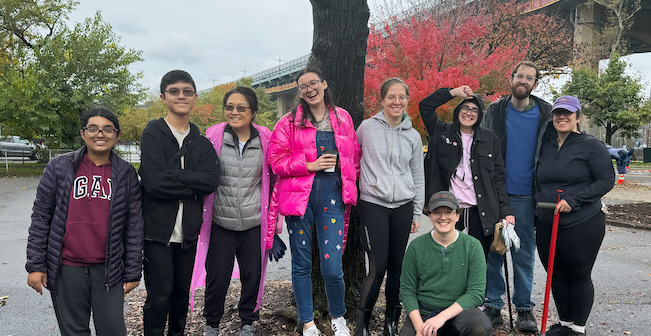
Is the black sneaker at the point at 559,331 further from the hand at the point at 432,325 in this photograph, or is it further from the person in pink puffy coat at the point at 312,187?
the person in pink puffy coat at the point at 312,187

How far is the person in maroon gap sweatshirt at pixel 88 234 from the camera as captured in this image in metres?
2.50

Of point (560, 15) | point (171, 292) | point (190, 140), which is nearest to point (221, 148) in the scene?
point (190, 140)

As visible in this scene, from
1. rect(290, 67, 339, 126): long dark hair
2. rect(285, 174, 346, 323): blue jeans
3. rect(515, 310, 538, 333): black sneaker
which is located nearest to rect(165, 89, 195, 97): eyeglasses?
rect(290, 67, 339, 126): long dark hair

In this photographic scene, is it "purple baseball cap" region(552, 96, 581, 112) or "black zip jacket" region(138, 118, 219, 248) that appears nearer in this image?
"black zip jacket" region(138, 118, 219, 248)

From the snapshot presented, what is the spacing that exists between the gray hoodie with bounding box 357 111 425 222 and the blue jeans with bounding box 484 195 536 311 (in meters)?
1.03

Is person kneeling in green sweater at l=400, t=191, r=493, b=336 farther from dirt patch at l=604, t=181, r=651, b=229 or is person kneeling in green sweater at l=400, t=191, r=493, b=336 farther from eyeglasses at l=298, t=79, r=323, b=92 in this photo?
dirt patch at l=604, t=181, r=651, b=229

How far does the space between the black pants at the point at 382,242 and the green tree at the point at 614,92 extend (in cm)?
2557

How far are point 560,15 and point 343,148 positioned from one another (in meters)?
31.6

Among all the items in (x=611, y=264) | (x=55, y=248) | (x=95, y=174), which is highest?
(x=95, y=174)

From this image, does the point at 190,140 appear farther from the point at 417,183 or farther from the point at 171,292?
the point at 417,183

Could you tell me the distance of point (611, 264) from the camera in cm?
603

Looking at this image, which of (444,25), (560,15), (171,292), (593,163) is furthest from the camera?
(560,15)

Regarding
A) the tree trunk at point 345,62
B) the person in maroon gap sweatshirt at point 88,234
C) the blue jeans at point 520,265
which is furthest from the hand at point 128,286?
the blue jeans at point 520,265

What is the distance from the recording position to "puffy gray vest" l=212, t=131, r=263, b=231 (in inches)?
124
